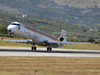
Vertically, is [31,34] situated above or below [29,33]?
below

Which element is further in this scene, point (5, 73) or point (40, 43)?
point (40, 43)

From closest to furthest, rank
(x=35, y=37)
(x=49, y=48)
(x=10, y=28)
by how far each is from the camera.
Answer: (x=10, y=28), (x=35, y=37), (x=49, y=48)

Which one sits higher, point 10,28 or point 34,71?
point 10,28

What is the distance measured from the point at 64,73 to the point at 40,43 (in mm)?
26396

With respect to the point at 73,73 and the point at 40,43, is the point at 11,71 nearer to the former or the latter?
the point at 73,73

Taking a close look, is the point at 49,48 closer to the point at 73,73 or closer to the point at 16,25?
the point at 16,25

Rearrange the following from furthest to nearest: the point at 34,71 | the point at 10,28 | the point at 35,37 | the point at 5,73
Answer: the point at 35,37, the point at 10,28, the point at 34,71, the point at 5,73

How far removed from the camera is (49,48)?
47.2 m

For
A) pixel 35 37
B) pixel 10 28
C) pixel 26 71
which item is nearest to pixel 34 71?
pixel 26 71

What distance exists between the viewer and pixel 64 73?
63.4 ft

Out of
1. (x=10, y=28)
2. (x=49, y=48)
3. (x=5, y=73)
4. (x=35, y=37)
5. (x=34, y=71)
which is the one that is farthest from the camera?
(x=49, y=48)

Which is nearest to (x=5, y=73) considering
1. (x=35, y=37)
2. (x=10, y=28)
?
(x=10, y=28)

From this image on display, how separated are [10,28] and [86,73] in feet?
75.2

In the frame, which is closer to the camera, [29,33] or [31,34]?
[29,33]
